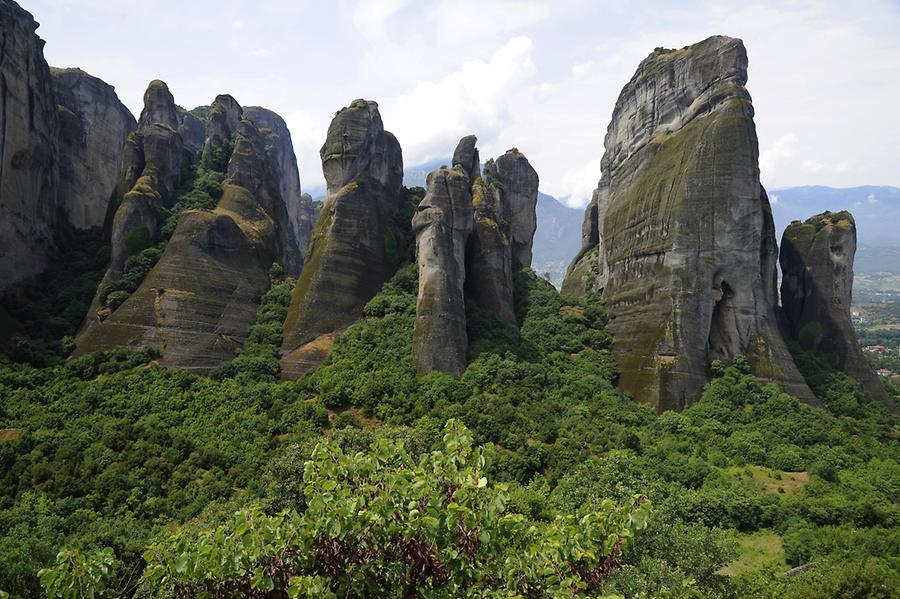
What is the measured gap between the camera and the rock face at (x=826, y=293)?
108ft

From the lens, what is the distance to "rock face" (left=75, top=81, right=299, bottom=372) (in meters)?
29.0

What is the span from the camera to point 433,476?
18.6ft

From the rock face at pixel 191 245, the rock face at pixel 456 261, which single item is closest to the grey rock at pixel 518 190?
the rock face at pixel 456 261

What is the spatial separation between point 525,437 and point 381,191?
22.4m

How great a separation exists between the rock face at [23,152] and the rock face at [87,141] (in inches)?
254

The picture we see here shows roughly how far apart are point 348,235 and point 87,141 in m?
37.1

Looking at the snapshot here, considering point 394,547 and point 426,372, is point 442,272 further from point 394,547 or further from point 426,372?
point 394,547

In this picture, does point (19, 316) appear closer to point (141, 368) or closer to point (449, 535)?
point (141, 368)

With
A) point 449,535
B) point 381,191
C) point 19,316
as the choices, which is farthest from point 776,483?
point 19,316

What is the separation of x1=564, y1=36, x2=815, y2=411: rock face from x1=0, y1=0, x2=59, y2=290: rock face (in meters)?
40.9

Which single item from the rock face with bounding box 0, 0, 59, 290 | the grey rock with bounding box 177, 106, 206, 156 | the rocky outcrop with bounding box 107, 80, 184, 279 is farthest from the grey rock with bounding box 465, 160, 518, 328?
the grey rock with bounding box 177, 106, 206, 156

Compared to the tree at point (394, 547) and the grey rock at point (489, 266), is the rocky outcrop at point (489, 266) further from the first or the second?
the tree at point (394, 547)

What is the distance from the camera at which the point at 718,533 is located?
608 inches

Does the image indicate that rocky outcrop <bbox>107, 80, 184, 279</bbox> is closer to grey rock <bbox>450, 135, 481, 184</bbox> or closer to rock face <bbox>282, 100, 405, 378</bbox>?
rock face <bbox>282, 100, 405, 378</bbox>
